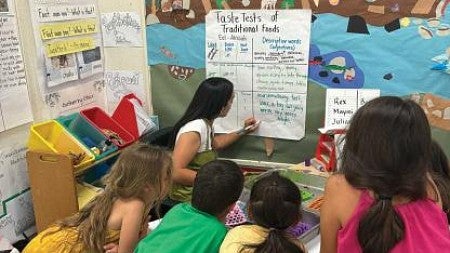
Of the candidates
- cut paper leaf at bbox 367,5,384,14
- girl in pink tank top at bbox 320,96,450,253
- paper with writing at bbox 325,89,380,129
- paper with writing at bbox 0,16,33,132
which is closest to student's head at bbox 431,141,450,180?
girl in pink tank top at bbox 320,96,450,253

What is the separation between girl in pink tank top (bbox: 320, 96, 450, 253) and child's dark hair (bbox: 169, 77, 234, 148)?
3.61ft

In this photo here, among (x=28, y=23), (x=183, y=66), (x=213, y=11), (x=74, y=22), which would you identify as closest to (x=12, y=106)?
(x=28, y=23)

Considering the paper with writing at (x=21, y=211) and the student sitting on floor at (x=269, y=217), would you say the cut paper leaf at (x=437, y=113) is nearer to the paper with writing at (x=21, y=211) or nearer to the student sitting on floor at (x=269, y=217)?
the student sitting on floor at (x=269, y=217)

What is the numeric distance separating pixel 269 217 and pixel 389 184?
37 cm

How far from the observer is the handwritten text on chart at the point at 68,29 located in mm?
2629

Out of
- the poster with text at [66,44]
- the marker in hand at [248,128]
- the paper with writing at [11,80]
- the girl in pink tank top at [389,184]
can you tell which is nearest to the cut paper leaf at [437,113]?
the marker in hand at [248,128]

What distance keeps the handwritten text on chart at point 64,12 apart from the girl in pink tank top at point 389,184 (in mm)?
2061

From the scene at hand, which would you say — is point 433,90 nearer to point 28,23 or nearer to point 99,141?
point 99,141

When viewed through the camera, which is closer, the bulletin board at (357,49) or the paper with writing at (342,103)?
the bulletin board at (357,49)

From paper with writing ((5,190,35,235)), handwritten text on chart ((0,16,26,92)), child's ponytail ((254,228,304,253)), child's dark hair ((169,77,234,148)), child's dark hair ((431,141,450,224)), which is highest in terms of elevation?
handwritten text on chart ((0,16,26,92))

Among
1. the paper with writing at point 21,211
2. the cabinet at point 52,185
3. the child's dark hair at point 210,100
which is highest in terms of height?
the child's dark hair at point 210,100

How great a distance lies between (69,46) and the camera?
2768 millimetres

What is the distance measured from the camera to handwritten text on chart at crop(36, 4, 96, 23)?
261 cm

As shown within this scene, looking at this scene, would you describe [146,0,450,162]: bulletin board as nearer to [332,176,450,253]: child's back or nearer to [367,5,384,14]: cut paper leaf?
[367,5,384,14]: cut paper leaf
